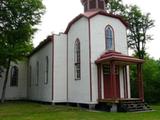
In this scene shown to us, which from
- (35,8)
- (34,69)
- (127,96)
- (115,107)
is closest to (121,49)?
(127,96)

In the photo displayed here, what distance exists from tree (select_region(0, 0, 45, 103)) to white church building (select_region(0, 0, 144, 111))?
210cm

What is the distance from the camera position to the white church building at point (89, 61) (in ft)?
61.1

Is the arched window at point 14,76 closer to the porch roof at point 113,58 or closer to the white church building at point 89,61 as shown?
the white church building at point 89,61

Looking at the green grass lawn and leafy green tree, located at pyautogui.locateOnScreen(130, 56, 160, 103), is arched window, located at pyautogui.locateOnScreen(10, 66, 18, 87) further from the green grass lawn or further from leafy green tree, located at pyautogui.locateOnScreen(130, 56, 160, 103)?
the green grass lawn

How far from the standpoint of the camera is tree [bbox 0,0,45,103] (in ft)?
78.4

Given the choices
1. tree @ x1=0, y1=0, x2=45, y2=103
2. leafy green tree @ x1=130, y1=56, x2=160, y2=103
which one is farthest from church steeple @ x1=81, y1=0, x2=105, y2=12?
leafy green tree @ x1=130, y1=56, x2=160, y2=103

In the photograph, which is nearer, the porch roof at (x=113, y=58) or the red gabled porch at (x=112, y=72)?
the porch roof at (x=113, y=58)

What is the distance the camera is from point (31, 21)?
81.5ft

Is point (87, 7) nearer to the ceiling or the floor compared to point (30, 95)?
nearer to the ceiling

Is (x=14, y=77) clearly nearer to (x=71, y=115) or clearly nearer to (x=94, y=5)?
(x=94, y=5)

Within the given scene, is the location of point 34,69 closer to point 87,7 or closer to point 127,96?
point 87,7

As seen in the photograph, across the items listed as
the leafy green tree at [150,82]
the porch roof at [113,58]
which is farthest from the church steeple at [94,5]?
the leafy green tree at [150,82]

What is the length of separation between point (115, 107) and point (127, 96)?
3518 mm

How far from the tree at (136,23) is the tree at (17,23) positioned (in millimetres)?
10882
